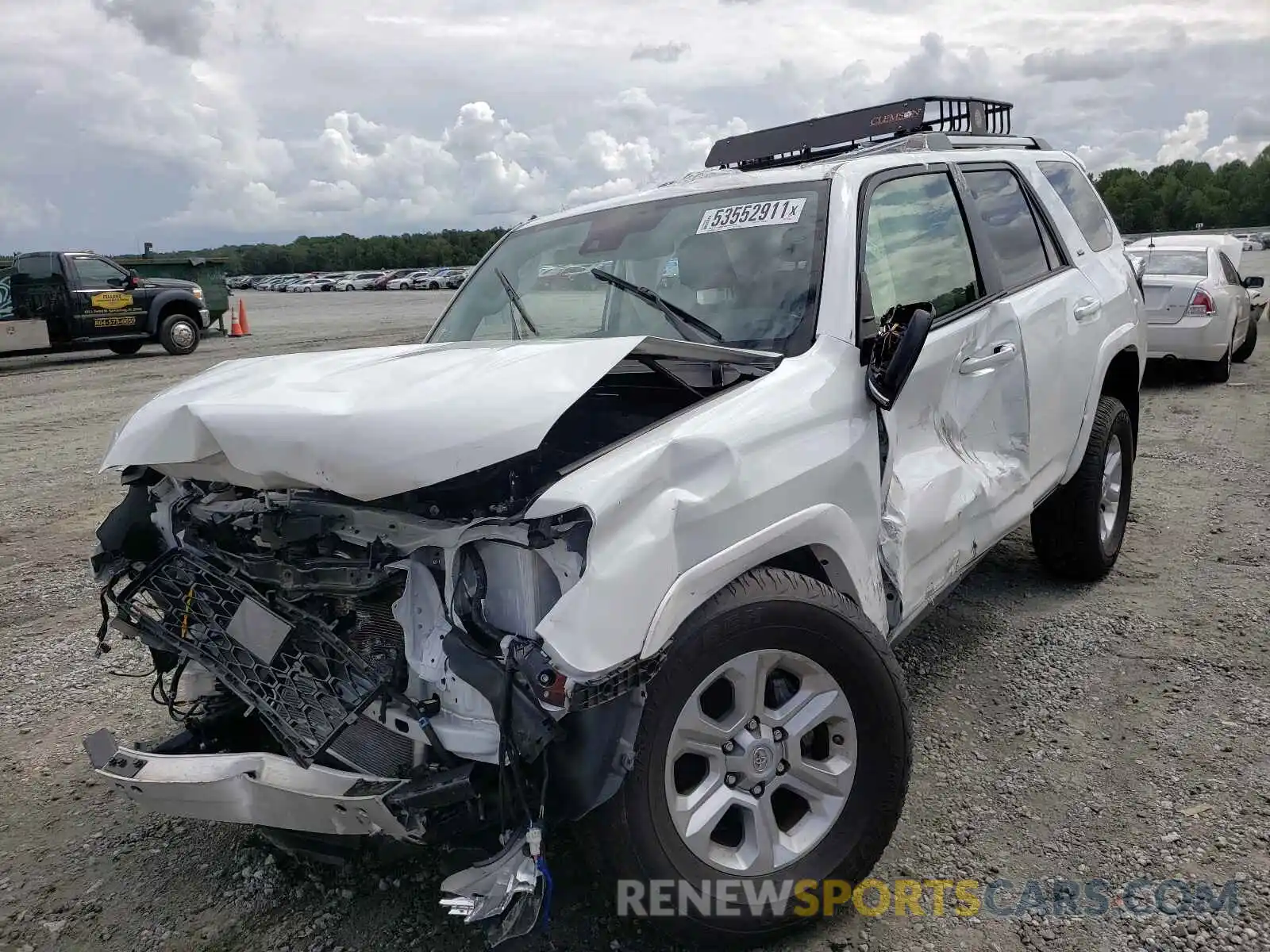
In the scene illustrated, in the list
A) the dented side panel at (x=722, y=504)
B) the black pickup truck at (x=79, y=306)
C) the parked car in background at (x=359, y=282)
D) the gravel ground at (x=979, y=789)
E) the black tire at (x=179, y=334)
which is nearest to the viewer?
the dented side panel at (x=722, y=504)

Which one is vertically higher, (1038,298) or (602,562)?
(1038,298)

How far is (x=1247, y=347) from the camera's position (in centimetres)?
1223

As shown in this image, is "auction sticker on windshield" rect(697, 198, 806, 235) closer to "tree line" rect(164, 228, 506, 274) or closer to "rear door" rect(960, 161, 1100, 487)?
"rear door" rect(960, 161, 1100, 487)

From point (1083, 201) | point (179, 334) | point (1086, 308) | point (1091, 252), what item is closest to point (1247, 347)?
point (1083, 201)

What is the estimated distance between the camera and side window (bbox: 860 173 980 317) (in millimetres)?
3145

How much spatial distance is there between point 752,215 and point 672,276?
0.34 metres

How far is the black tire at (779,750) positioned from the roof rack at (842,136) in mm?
2788

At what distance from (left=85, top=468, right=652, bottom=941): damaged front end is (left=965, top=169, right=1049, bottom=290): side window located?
264 cm

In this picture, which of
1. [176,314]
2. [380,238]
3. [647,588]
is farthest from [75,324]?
[380,238]

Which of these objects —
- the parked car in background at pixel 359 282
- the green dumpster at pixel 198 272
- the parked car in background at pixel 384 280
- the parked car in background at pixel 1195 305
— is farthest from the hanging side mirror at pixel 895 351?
the parked car in background at pixel 359 282

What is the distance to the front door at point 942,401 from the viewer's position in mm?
2953

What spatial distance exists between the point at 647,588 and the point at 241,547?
47.6 inches

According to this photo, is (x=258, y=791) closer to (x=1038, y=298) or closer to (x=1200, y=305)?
(x=1038, y=298)

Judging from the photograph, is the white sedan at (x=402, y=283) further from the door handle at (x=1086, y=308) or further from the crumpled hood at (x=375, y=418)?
the crumpled hood at (x=375, y=418)
